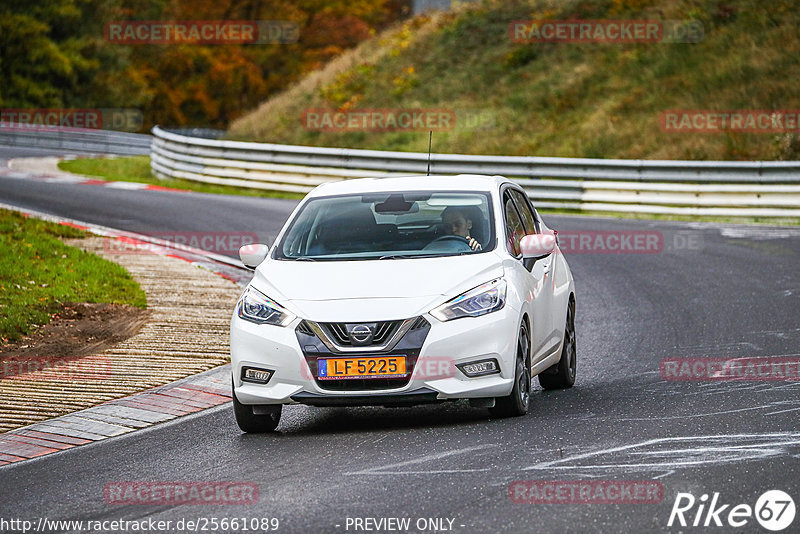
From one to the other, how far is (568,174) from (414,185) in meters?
16.7

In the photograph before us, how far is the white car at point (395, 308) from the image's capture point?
26.4ft

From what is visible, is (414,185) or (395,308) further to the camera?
(414,185)

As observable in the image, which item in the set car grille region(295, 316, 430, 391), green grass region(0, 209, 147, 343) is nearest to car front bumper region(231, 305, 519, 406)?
car grille region(295, 316, 430, 391)

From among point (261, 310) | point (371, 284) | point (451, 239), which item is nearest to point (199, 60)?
point (451, 239)

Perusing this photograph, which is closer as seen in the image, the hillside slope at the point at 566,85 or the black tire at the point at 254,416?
the black tire at the point at 254,416

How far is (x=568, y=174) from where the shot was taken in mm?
25969

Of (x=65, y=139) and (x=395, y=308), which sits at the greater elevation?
(x=395, y=308)

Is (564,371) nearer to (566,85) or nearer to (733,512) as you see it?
(733,512)

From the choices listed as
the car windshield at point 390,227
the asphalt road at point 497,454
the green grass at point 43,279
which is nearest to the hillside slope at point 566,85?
the green grass at point 43,279

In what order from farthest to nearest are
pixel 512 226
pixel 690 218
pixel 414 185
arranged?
pixel 690 218 < pixel 414 185 < pixel 512 226

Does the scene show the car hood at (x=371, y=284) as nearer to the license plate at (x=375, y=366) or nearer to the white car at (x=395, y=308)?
the white car at (x=395, y=308)

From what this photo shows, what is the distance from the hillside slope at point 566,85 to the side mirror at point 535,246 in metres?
19.6

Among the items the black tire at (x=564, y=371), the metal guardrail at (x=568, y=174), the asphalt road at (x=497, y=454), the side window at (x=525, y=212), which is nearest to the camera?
the asphalt road at (x=497, y=454)

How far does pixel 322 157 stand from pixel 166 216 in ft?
22.0
